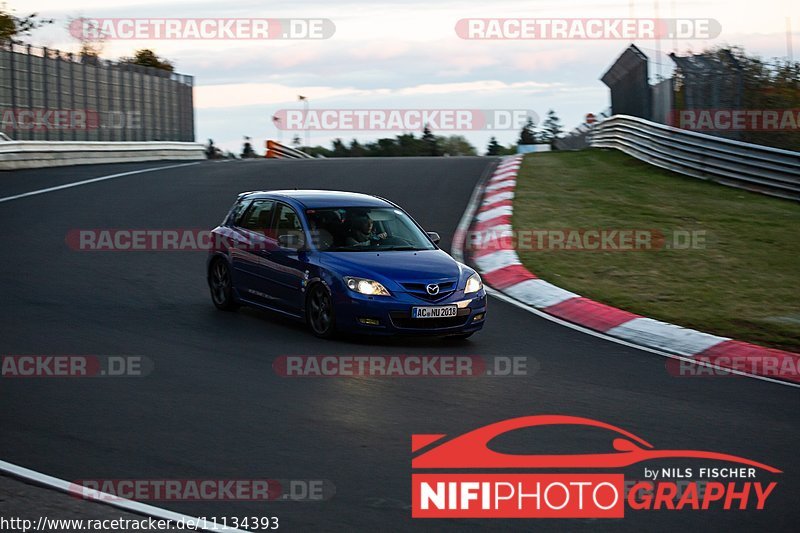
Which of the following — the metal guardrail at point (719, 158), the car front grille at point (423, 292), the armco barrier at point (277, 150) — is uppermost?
the armco barrier at point (277, 150)

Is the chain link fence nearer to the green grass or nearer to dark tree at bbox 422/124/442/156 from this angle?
the green grass

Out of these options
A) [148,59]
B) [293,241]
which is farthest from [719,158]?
[148,59]

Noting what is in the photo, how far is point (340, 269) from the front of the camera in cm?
1062

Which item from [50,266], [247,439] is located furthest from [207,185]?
[247,439]

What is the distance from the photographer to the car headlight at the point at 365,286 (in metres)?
10.4

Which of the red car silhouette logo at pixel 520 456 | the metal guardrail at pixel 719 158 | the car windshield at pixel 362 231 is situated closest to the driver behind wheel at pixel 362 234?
the car windshield at pixel 362 231

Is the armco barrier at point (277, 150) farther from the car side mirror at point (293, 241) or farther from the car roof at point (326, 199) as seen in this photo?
the car side mirror at point (293, 241)

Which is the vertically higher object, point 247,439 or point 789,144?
point 789,144

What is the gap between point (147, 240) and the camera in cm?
1702

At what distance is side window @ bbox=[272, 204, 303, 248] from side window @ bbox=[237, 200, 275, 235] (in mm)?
142

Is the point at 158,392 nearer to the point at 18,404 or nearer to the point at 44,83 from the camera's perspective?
the point at 18,404

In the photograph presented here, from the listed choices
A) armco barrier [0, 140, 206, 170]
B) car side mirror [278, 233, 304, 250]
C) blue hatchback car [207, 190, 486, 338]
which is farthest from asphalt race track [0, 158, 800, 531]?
armco barrier [0, 140, 206, 170]

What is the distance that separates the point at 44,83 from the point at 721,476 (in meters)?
29.1

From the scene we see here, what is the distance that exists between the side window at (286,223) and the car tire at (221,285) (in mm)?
877
